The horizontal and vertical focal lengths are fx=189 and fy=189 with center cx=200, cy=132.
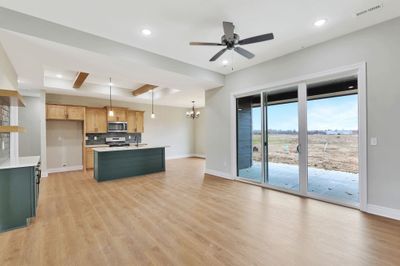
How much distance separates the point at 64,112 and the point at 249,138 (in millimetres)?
6327

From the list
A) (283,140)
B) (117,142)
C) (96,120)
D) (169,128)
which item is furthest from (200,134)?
(283,140)

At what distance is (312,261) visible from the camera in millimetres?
1979

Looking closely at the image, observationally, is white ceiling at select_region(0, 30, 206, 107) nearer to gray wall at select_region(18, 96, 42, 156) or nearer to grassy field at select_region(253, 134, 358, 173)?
gray wall at select_region(18, 96, 42, 156)

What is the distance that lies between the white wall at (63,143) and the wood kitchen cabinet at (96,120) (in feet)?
1.52

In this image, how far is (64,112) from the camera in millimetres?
6609

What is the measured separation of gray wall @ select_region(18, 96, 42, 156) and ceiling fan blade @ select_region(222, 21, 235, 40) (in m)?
6.15

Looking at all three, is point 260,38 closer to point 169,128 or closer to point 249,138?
point 249,138

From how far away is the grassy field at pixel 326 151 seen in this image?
3.75 m

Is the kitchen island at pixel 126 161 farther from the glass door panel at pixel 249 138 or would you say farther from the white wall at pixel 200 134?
the white wall at pixel 200 134

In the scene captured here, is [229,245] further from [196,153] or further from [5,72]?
[196,153]

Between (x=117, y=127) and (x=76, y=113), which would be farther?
(x=117, y=127)

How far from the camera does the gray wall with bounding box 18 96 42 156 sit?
19.2ft

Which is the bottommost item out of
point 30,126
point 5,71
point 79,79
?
point 30,126

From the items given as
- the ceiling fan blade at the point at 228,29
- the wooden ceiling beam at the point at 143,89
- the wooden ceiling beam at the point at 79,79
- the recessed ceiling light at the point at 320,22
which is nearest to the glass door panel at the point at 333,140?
the recessed ceiling light at the point at 320,22
